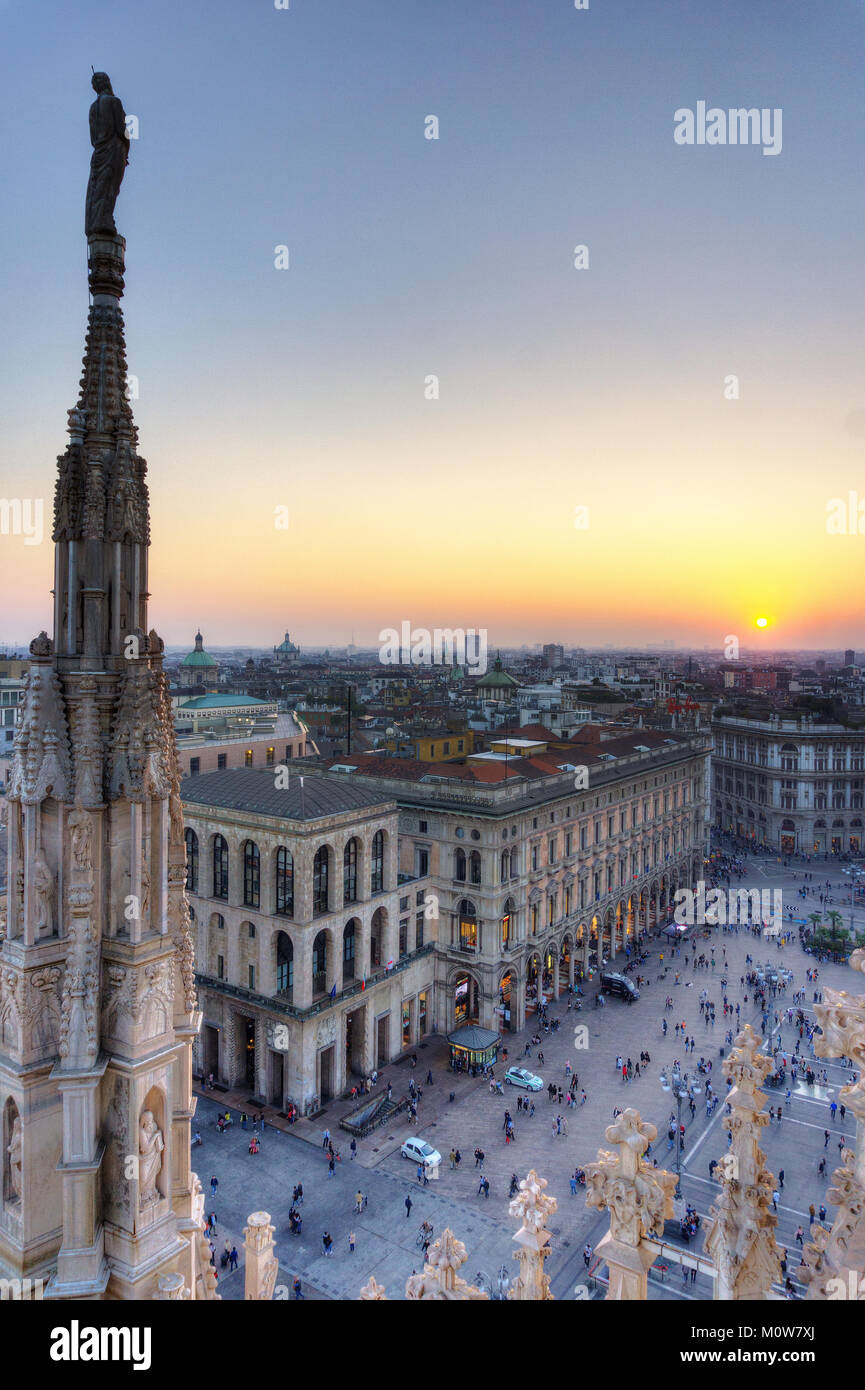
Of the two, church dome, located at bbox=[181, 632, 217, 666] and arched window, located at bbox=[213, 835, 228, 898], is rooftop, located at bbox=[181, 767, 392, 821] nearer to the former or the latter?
arched window, located at bbox=[213, 835, 228, 898]

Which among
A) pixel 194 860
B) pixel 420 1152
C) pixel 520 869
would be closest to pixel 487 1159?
pixel 420 1152

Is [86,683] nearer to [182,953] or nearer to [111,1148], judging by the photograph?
[182,953]

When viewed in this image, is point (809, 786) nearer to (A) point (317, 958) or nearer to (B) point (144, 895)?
(A) point (317, 958)

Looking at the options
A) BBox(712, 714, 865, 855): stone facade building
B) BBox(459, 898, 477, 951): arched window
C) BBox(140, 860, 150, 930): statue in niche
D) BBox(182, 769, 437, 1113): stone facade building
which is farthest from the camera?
BBox(712, 714, 865, 855): stone facade building

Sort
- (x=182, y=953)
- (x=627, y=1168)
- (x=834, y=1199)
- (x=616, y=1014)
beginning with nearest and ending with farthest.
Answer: (x=834, y=1199) → (x=627, y=1168) → (x=182, y=953) → (x=616, y=1014)

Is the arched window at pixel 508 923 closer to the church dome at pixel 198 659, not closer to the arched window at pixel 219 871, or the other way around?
the arched window at pixel 219 871

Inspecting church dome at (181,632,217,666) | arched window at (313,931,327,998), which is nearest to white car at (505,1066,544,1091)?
arched window at (313,931,327,998)
